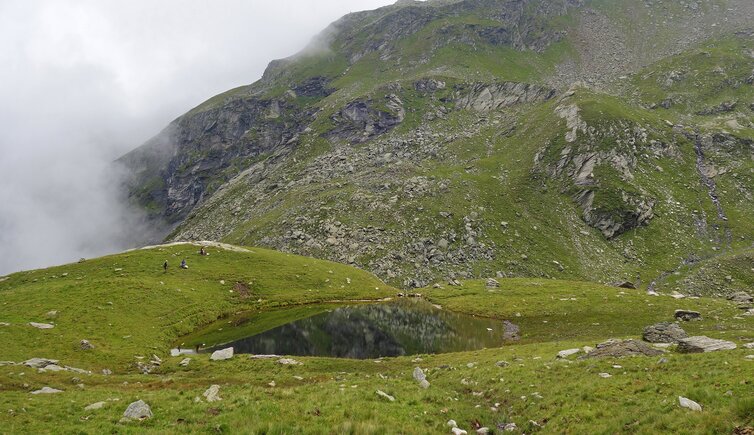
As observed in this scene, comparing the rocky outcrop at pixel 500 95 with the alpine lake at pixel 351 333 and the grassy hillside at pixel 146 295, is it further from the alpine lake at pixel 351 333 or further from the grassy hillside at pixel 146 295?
the alpine lake at pixel 351 333

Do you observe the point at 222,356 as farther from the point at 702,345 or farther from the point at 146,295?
the point at 702,345

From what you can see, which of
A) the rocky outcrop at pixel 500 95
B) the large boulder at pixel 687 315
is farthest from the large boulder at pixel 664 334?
the rocky outcrop at pixel 500 95

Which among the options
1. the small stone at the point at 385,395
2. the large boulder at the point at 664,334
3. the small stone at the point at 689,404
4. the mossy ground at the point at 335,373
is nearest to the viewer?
the small stone at the point at 689,404

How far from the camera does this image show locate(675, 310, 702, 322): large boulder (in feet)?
147

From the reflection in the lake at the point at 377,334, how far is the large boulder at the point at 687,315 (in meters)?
17.7

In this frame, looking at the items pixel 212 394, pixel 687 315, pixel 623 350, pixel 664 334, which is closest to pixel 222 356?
pixel 212 394

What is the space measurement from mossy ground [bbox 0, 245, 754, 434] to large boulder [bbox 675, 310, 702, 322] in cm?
155

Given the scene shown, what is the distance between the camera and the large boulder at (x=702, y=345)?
85.5ft

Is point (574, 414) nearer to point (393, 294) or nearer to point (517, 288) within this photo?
point (517, 288)

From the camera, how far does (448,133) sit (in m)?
171

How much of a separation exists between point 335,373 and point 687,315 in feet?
131

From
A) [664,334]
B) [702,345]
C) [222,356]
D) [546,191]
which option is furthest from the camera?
[546,191]

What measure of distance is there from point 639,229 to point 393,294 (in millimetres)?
74833

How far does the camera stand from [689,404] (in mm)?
16109
